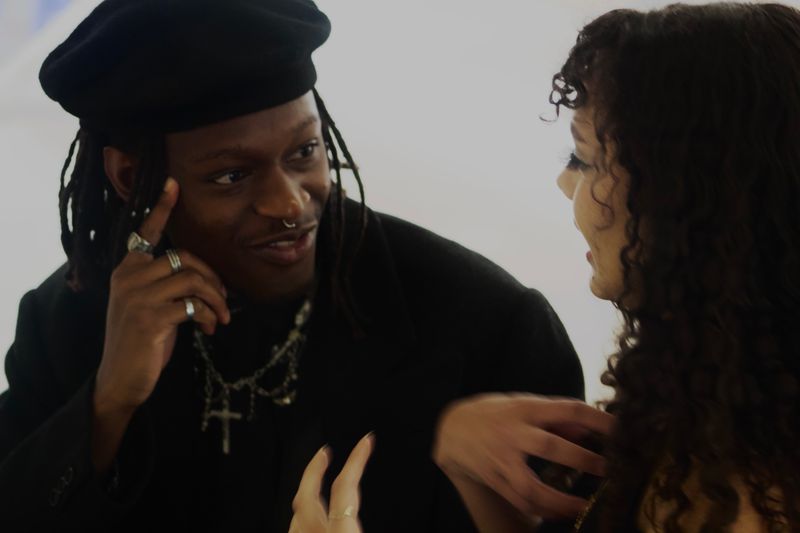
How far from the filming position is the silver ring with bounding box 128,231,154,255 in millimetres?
1300

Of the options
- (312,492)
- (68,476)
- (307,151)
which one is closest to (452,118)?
(307,151)

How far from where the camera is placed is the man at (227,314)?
121cm

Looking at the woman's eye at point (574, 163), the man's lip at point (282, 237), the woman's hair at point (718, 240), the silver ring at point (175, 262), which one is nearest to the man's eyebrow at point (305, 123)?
the man's lip at point (282, 237)

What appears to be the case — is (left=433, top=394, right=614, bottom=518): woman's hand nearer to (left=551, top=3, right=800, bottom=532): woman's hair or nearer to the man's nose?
(left=551, top=3, right=800, bottom=532): woman's hair

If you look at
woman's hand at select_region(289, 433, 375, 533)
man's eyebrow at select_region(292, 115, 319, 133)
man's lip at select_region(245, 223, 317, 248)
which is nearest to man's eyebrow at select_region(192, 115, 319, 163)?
man's eyebrow at select_region(292, 115, 319, 133)

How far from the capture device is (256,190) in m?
1.25

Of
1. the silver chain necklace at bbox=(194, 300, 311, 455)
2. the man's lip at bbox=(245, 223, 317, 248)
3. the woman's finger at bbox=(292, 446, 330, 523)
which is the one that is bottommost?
the woman's finger at bbox=(292, 446, 330, 523)

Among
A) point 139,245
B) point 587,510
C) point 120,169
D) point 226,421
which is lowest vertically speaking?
point 587,510

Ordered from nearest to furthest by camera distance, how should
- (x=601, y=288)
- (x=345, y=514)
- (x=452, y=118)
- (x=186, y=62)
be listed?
(x=345, y=514), (x=601, y=288), (x=186, y=62), (x=452, y=118)

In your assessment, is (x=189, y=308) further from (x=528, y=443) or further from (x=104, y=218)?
(x=528, y=443)

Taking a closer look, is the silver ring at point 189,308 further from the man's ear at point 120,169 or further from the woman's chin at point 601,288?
the woman's chin at point 601,288

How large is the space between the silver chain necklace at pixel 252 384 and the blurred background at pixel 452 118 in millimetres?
426

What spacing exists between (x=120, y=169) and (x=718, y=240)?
79 cm

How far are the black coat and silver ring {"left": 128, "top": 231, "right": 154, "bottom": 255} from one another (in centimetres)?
17
